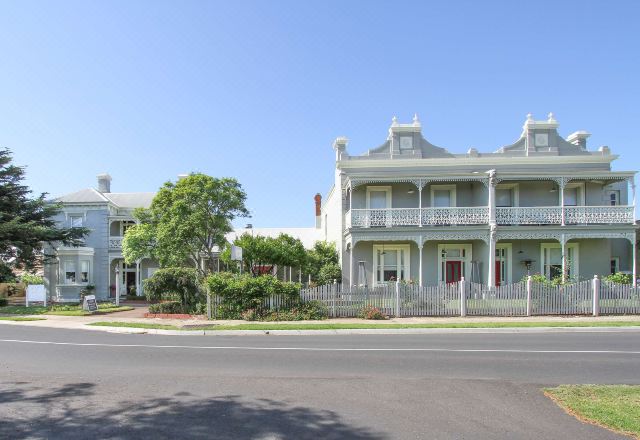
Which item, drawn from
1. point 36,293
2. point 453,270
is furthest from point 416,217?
point 36,293

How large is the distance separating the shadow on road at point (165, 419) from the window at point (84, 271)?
29007 mm

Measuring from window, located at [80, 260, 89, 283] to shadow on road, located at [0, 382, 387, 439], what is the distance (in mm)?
29007

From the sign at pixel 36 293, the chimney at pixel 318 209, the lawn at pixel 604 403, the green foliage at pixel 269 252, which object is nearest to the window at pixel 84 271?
the sign at pixel 36 293

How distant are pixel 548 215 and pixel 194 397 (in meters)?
22.4

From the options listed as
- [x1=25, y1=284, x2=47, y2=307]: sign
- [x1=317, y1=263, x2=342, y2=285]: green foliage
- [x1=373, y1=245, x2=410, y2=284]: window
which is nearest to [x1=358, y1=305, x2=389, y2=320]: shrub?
[x1=373, y1=245, x2=410, y2=284]: window

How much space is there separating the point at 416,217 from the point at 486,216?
3531 millimetres

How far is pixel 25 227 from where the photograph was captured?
29.4 meters

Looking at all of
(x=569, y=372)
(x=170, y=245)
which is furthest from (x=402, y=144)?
(x=569, y=372)

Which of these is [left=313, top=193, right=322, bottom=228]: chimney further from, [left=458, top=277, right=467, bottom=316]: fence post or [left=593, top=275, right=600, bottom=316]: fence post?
[left=593, top=275, right=600, bottom=316]: fence post

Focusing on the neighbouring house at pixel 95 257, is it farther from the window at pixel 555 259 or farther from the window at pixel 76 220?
the window at pixel 555 259

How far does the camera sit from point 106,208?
114 ft

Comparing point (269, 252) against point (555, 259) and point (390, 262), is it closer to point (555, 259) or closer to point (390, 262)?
point (390, 262)

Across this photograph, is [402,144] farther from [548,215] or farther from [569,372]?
[569,372]

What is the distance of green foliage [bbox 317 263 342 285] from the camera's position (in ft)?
88.9
